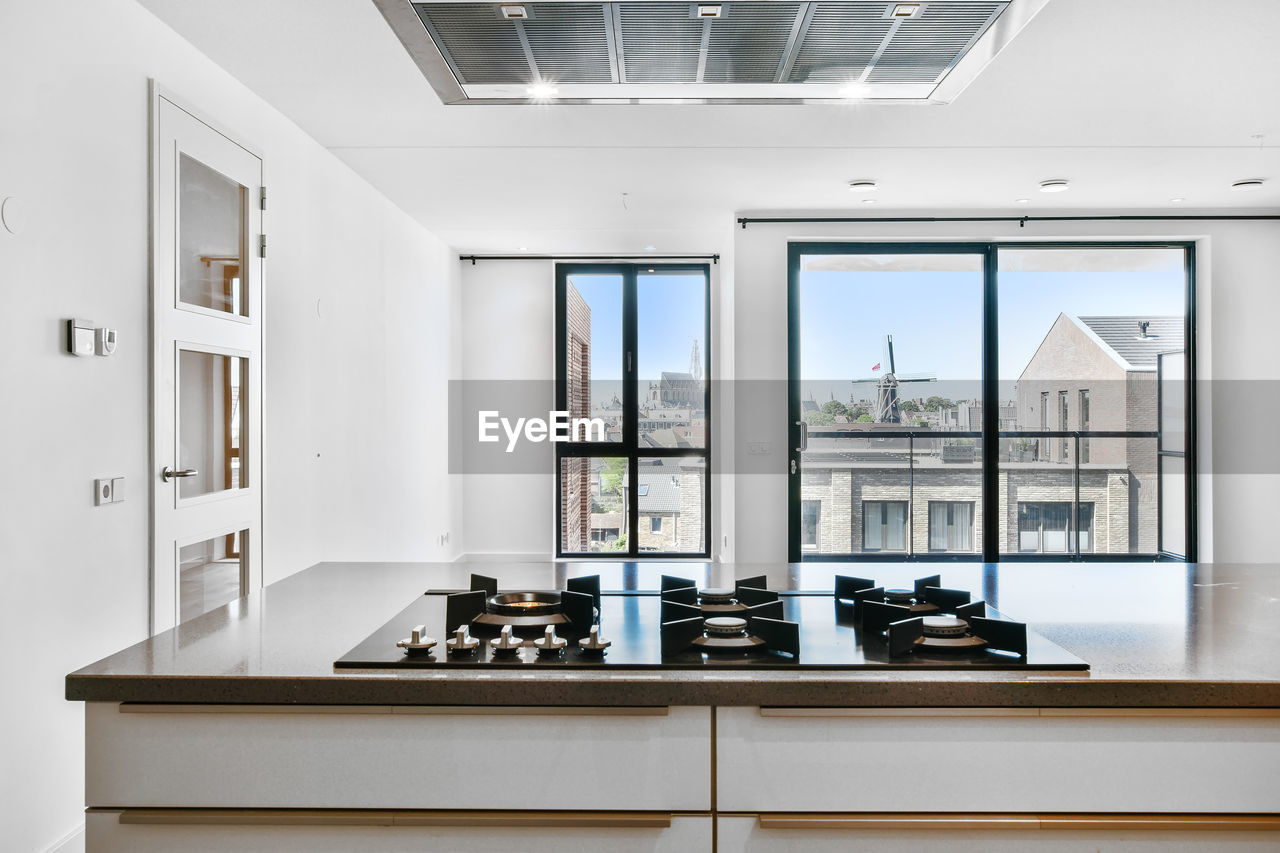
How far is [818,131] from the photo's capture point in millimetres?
3664

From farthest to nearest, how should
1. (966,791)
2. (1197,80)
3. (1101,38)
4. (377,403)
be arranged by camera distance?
(377,403) < (1197,80) < (1101,38) < (966,791)

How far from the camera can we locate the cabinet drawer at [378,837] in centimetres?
104

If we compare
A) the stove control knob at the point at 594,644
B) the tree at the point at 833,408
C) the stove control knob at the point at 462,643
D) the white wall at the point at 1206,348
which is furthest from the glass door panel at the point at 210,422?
the tree at the point at 833,408

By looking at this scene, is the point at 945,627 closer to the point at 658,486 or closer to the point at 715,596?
the point at 715,596

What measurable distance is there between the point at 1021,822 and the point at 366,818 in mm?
822

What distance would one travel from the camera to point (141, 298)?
2.54m

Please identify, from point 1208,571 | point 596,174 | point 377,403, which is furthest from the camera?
point 377,403

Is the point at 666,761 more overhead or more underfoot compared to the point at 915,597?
more underfoot

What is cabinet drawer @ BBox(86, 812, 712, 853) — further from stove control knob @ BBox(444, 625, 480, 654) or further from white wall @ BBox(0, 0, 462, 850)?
white wall @ BBox(0, 0, 462, 850)

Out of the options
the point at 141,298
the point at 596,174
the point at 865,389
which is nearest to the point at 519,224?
the point at 596,174

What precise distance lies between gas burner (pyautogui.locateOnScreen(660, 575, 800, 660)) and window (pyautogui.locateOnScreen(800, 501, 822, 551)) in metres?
3.97

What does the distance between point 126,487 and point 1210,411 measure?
5.83 metres

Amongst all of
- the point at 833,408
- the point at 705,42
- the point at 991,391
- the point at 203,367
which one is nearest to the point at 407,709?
the point at 705,42

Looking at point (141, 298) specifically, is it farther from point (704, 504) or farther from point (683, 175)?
point (704, 504)
